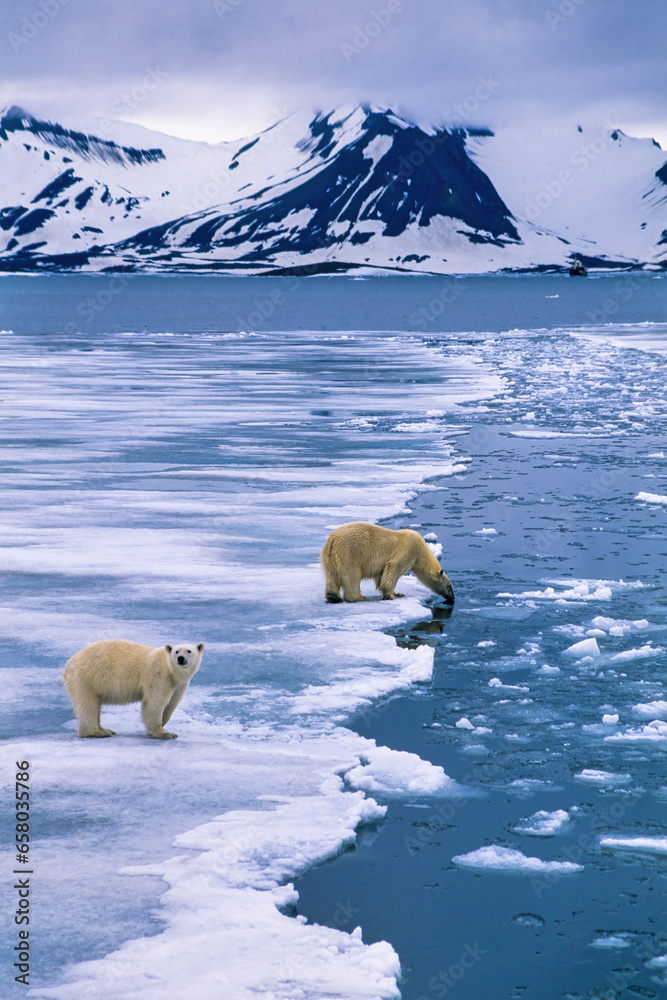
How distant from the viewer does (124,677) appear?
6859 mm

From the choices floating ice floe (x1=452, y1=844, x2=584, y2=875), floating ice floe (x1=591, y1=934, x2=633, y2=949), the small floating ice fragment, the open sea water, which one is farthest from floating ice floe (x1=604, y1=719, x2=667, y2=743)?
floating ice floe (x1=591, y1=934, x2=633, y2=949)

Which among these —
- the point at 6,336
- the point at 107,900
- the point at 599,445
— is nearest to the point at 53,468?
the point at 599,445

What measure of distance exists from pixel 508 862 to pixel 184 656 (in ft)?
7.04

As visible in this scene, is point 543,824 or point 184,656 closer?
point 543,824

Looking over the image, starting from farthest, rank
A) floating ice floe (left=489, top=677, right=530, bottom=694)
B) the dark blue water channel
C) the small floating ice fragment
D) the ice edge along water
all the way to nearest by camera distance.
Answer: floating ice floe (left=489, top=677, right=530, bottom=694), the small floating ice fragment, the dark blue water channel, the ice edge along water

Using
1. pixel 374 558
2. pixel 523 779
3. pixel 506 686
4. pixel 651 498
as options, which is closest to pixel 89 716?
pixel 523 779

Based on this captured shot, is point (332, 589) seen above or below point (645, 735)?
above

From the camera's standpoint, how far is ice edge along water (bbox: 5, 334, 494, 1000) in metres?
4.77

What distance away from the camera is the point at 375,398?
27203 millimetres

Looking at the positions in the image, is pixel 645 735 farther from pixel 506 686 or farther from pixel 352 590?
pixel 352 590

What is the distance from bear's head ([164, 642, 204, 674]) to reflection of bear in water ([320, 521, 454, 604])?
3.41 meters

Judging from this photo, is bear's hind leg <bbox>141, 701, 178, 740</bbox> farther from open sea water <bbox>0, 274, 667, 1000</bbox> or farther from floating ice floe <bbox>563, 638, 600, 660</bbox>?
floating ice floe <bbox>563, 638, 600, 660</bbox>

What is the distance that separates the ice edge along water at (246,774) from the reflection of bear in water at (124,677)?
27 cm

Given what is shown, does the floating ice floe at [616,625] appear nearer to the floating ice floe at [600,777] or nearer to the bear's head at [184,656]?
the floating ice floe at [600,777]
